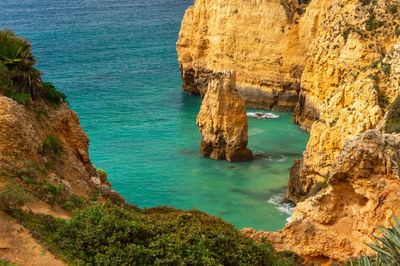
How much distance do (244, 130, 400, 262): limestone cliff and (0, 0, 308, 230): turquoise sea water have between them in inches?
507

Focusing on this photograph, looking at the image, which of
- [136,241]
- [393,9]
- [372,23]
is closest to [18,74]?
[136,241]

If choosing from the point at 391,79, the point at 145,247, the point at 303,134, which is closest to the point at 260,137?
the point at 303,134

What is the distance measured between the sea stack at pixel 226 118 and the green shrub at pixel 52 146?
24.2 metres

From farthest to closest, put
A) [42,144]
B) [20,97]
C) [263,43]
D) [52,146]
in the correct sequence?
[263,43] → [52,146] → [20,97] → [42,144]

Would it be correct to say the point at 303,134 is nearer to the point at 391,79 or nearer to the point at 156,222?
the point at 391,79

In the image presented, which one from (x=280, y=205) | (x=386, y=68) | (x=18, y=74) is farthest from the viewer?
(x=280, y=205)

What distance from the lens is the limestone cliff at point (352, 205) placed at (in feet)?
55.1

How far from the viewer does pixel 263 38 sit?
5800 cm

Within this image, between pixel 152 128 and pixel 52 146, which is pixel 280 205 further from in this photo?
pixel 152 128

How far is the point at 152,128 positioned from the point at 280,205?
71.6 feet

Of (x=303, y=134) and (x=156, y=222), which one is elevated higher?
(x=156, y=222)

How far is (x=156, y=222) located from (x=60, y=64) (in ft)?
233

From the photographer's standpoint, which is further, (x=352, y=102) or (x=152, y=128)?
(x=152, y=128)

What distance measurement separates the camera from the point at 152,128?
53188mm
